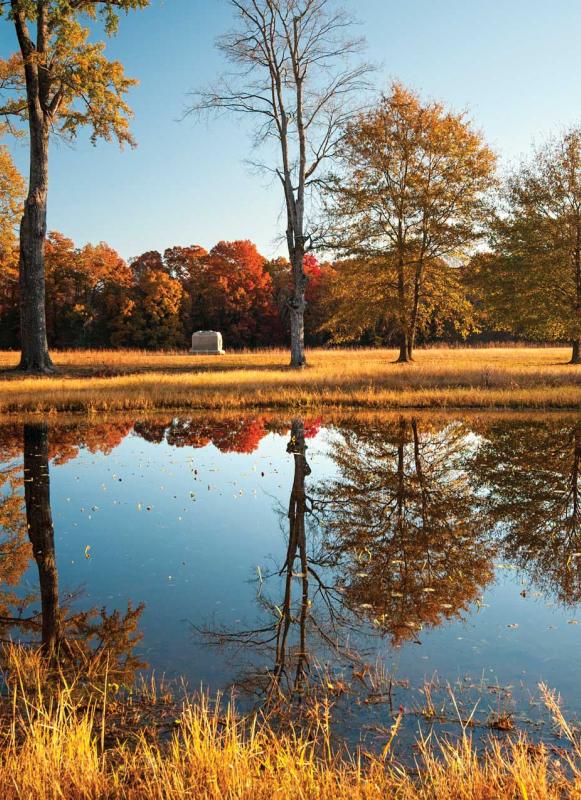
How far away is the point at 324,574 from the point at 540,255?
28.8m

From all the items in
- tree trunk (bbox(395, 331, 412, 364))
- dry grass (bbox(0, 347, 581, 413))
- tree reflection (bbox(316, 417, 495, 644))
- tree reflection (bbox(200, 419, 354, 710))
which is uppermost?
tree trunk (bbox(395, 331, 412, 364))

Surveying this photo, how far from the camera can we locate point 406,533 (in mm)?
7500

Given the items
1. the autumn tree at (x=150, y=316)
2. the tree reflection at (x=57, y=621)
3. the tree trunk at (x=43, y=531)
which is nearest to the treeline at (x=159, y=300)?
the autumn tree at (x=150, y=316)

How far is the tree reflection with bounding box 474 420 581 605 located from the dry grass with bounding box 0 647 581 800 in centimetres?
280

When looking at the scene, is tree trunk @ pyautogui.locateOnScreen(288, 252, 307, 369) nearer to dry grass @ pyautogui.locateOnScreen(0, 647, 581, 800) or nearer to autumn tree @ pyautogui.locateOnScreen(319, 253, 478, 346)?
autumn tree @ pyautogui.locateOnScreen(319, 253, 478, 346)

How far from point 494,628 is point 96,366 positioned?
82.2 ft

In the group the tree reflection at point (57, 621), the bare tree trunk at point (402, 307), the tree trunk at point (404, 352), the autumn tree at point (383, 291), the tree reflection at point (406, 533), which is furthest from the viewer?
the tree trunk at point (404, 352)

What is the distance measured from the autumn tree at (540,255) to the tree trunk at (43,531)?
2462 centimetres

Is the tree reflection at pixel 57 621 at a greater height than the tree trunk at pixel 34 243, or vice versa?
the tree trunk at pixel 34 243

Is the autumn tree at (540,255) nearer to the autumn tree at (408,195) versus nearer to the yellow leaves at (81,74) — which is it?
the autumn tree at (408,195)

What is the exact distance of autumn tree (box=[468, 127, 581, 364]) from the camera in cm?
3155

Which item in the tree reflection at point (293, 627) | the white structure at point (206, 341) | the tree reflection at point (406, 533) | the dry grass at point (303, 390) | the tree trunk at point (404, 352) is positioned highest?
the white structure at point (206, 341)

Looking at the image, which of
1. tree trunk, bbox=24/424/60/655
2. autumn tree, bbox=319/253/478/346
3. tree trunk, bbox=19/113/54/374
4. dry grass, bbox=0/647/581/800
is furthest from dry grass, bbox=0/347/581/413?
dry grass, bbox=0/647/581/800

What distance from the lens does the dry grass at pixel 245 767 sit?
9.87 feet
